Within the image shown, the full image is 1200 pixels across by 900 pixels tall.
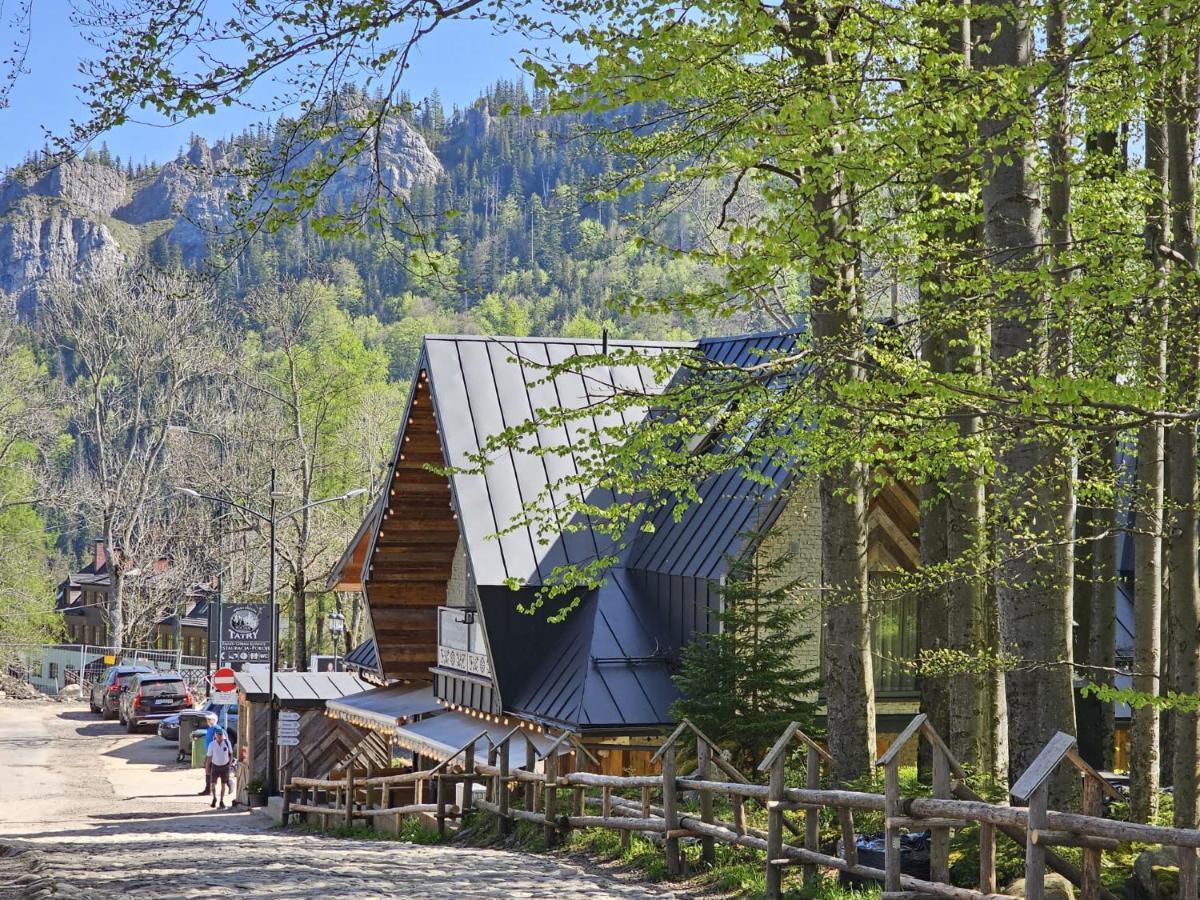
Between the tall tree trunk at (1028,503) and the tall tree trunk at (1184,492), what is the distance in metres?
1.11

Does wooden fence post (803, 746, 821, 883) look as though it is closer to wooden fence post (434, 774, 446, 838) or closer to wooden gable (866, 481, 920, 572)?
wooden fence post (434, 774, 446, 838)

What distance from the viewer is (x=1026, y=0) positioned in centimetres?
1121

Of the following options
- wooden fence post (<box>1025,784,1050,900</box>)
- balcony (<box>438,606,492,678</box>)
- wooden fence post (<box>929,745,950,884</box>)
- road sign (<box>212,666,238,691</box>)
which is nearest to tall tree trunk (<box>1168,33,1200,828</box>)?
wooden fence post (<box>929,745,950,884</box>)

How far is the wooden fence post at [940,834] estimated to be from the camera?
32.0 feet

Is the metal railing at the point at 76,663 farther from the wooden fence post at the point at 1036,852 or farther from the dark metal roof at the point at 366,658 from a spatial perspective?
the wooden fence post at the point at 1036,852

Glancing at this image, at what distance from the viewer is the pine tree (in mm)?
17422

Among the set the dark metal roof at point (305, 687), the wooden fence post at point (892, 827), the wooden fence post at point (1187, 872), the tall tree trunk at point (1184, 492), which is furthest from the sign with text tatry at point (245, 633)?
the wooden fence post at point (1187, 872)

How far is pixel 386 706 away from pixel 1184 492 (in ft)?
60.4

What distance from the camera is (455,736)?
23.4 metres

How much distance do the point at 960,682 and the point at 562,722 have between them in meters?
7.71

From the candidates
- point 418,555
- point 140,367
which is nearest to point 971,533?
point 418,555

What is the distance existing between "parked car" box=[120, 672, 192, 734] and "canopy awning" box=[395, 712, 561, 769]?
26373 millimetres

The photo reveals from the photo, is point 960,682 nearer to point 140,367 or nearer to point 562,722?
point 562,722

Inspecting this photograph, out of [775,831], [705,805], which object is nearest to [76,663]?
[705,805]
